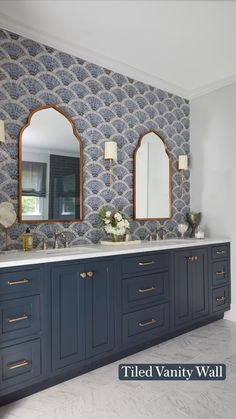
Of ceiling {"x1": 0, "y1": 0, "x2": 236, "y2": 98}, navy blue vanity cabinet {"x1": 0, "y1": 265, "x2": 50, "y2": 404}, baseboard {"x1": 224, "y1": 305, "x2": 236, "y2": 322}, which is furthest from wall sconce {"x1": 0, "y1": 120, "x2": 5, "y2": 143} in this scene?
baseboard {"x1": 224, "y1": 305, "x2": 236, "y2": 322}

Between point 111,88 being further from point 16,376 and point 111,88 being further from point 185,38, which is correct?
point 16,376

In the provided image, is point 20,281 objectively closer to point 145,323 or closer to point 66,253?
point 66,253

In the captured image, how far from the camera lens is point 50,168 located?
268cm

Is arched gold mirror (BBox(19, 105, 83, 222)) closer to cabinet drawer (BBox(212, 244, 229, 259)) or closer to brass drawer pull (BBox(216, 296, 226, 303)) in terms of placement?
cabinet drawer (BBox(212, 244, 229, 259))

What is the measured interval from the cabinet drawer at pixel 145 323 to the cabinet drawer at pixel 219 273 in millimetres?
781

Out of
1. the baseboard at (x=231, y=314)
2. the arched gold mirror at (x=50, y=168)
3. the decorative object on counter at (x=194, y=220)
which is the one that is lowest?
the baseboard at (x=231, y=314)

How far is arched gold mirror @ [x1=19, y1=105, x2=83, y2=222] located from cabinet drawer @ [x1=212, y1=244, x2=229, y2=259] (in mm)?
1471

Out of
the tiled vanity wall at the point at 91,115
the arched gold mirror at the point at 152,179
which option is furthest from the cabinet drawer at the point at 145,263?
the arched gold mirror at the point at 152,179

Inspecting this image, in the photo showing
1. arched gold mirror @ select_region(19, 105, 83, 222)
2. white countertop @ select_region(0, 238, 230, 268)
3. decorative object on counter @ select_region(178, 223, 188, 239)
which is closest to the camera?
white countertop @ select_region(0, 238, 230, 268)

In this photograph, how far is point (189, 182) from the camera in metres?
3.90

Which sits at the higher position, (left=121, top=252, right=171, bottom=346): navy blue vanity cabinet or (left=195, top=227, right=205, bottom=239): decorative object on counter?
(left=195, top=227, right=205, bottom=239): decorative object on counter

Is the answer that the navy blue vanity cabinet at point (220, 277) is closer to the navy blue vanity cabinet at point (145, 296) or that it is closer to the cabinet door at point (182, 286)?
the cabinet door at point (182, 286)

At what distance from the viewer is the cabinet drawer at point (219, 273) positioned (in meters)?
3.27

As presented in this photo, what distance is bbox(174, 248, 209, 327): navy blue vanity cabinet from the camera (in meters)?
2.87
